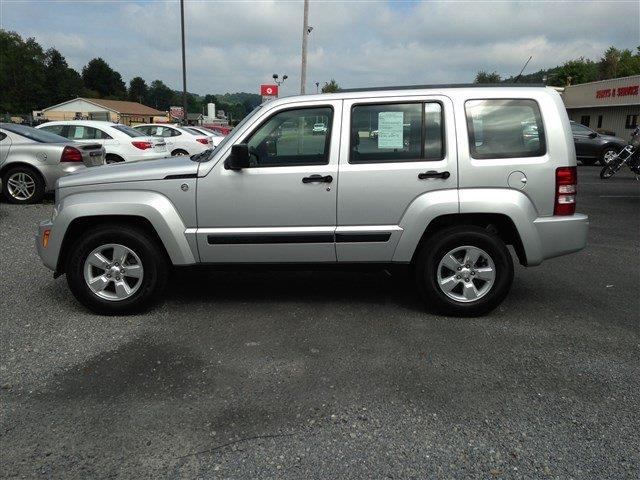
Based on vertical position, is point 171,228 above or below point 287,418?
above

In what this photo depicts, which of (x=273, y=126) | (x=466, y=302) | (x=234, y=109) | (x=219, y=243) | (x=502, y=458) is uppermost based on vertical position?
(x=234, y=109)

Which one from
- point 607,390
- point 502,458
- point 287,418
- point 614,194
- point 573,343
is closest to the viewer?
point 502,458

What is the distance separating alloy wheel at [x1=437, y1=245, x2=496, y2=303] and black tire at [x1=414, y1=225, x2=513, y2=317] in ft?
0.09

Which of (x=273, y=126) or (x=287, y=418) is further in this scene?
(x=273, y=126)

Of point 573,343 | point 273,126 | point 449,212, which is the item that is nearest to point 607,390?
point 573,343

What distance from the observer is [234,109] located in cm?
13062

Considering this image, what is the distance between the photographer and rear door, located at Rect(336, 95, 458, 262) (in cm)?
451

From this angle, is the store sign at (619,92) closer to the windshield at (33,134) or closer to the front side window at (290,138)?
the windshield at (33,134)

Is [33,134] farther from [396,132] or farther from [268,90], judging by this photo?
[268,90]

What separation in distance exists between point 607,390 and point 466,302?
1394mm

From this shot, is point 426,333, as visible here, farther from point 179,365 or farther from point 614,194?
point 614,194

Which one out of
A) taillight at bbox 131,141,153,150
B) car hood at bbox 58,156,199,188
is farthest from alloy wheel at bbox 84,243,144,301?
taillight at bbox 131,141,153,150

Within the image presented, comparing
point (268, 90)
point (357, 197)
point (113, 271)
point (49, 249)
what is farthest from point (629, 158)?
point (49, 249)

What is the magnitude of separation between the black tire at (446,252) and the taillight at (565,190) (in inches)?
21.5
